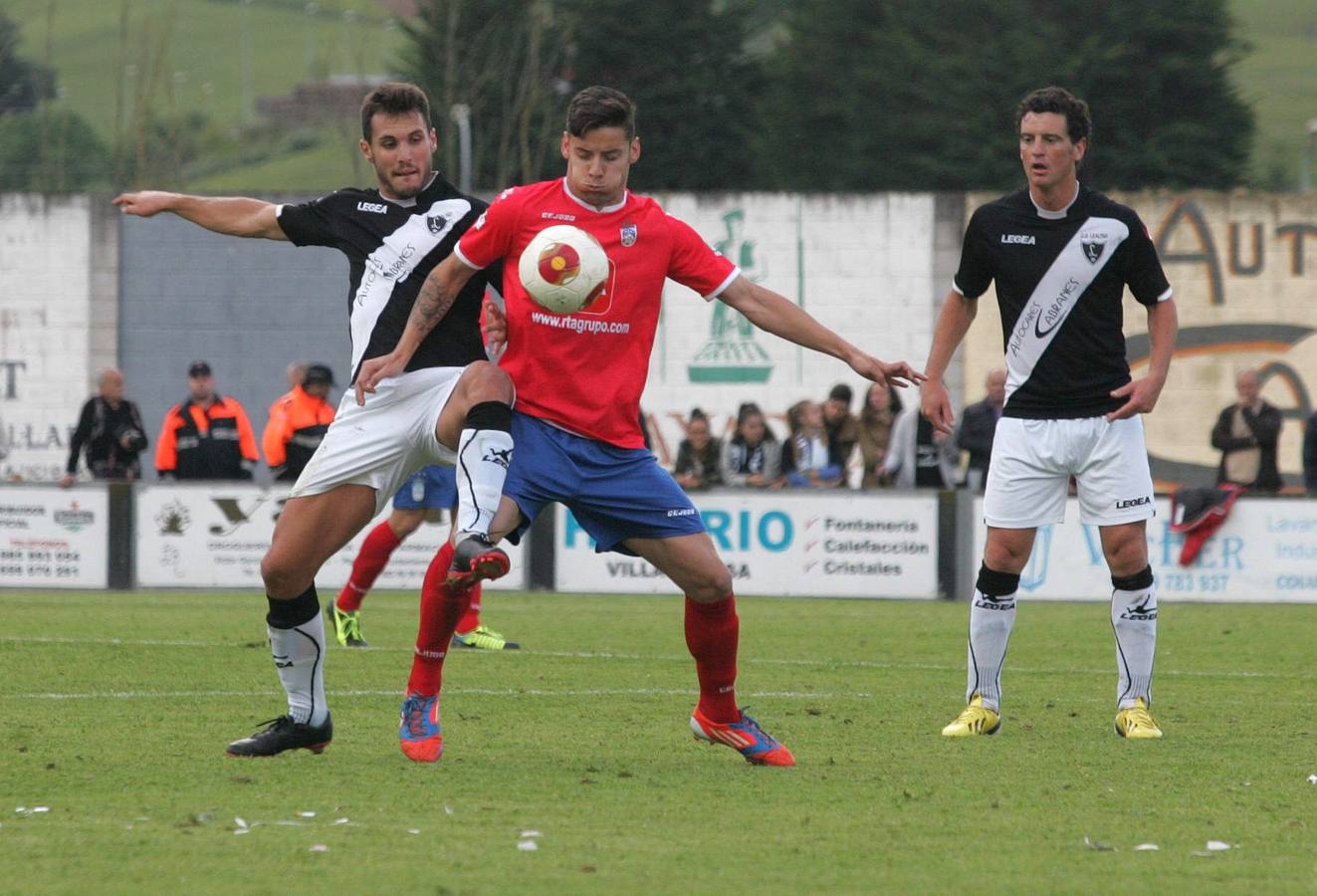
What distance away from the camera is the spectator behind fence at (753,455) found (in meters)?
19.7

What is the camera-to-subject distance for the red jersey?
7.11 meters

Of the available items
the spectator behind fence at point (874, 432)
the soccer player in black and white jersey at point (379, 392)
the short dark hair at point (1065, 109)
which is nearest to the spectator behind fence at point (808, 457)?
the spectator behind fence at point (874, 432)

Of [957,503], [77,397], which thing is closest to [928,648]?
[957,503]

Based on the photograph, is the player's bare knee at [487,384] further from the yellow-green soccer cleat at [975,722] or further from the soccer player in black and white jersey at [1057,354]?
the yellow-green soccer cleat at [975,722]

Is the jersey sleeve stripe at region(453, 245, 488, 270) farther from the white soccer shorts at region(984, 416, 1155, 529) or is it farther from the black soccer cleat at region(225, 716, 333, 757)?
the white soccer shorts at region(984, 416, 1155, 529)

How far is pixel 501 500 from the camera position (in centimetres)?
708

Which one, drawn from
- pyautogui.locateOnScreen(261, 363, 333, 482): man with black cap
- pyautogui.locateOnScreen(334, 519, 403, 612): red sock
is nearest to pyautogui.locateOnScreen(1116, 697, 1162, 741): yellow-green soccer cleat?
pyautogui.locateOnScreen(334, 519, 403, 612): red sock

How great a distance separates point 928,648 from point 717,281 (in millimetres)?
6405

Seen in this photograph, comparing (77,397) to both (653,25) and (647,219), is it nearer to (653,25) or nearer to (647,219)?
(647,219)

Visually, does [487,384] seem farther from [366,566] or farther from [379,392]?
[366,566]

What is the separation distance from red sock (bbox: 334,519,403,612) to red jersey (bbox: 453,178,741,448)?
17.1ft

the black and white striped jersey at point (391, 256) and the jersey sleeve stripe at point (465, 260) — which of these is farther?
the black and white striped jersey at point (391, 256)

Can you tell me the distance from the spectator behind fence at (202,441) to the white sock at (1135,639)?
12.5m

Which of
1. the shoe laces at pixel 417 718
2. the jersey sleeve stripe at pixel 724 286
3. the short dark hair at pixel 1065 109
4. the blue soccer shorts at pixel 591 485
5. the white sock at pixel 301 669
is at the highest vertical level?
the short dark hair at pixel 1065 109
